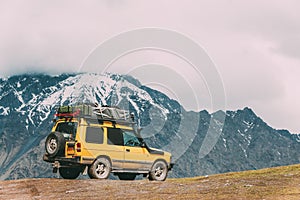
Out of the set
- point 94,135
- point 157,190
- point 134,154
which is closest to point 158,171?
point 134,154

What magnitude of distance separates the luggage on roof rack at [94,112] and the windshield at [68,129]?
0.43 metres

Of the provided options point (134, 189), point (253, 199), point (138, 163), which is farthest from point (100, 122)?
point (253, 199)

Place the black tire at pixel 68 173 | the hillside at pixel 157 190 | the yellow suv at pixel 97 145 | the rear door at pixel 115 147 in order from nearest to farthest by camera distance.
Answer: the hillside at pixel 157 190 < the yellow suv at pixel 97 145 < the rear door at pixel 115 147 < the black tire at pixel 68 173

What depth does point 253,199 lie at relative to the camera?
17.8m

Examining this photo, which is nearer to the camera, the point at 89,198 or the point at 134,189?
the point at 89,198

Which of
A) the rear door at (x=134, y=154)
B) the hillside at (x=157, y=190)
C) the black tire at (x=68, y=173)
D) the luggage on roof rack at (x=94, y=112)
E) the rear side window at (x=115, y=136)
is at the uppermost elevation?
the luggage on roof rack at (x=94, y=112)

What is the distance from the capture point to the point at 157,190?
827 inches

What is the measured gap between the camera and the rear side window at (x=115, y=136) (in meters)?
27.3

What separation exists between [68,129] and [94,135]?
1393 millimetres

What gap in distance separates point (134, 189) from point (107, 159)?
18.8 feet

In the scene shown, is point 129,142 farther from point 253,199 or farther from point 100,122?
point 253,199

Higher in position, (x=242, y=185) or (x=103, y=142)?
(x=103, y=142)

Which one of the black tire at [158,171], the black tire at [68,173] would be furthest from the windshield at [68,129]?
the black tire at [158,171]

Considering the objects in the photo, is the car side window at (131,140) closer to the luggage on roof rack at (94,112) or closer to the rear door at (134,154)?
the rear door at (134,154)
